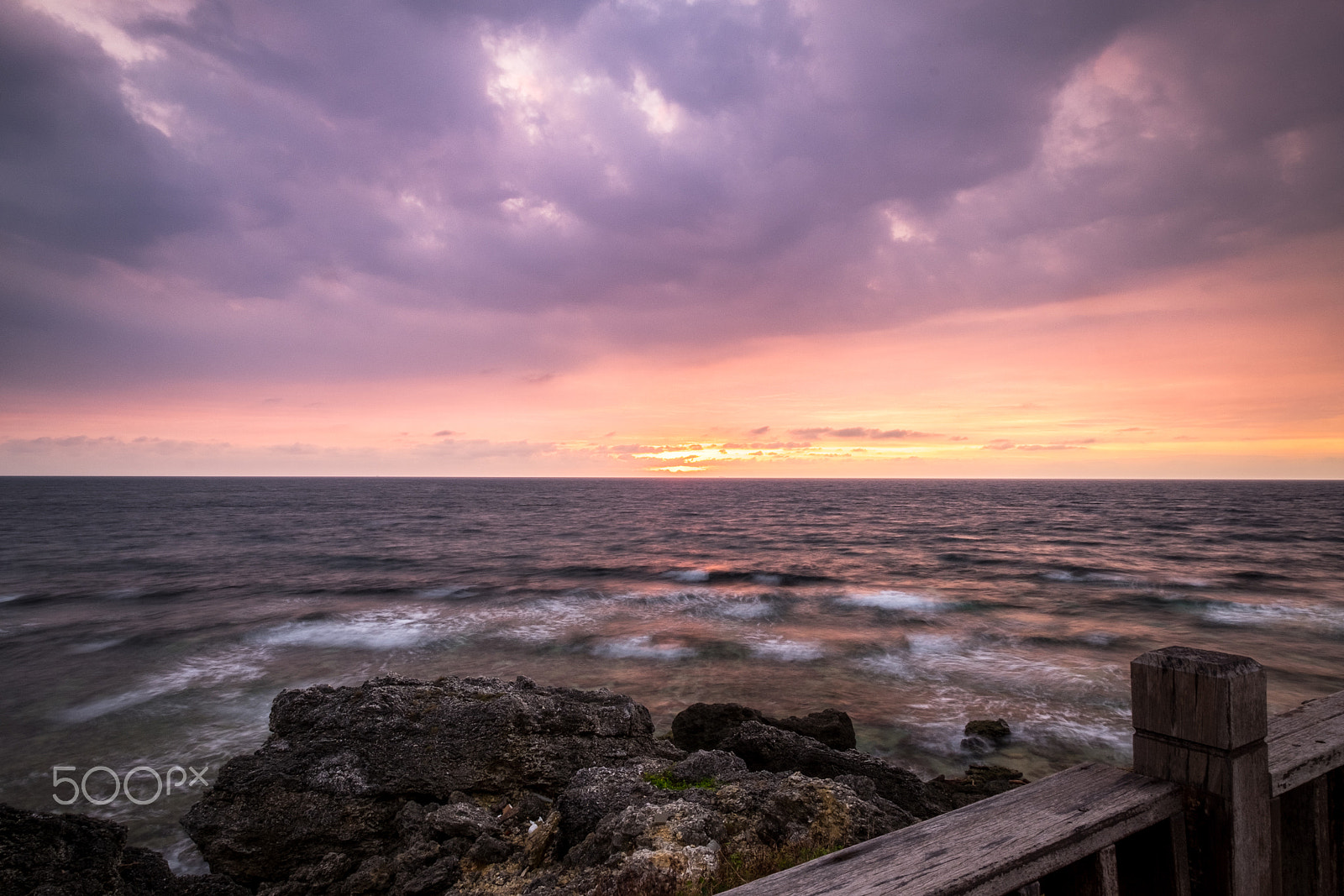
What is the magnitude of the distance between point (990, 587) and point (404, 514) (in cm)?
6277

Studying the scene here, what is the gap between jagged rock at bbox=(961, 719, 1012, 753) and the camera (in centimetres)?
1033

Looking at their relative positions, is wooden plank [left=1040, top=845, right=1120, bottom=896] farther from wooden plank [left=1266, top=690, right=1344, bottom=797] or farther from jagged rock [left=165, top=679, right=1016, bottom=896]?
jagged rock [left=165, top=679, right=1016, bottom=896]

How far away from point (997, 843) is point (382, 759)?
686cm

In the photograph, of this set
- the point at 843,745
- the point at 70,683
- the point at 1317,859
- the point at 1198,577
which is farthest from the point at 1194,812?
the point at 1198,577

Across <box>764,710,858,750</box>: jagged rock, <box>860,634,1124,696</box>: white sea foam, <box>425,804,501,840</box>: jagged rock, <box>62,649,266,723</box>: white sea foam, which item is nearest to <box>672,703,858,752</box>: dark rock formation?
<box>764,710,858,750</box>: jagged rock

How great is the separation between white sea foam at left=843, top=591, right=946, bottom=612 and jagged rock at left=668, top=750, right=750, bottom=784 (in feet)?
54.3

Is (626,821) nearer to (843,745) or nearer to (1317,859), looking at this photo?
(1317,859)

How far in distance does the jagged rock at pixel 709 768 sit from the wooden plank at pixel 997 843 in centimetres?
472

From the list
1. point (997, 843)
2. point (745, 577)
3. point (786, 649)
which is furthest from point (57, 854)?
point (745, 577)

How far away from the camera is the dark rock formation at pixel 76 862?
4.55m

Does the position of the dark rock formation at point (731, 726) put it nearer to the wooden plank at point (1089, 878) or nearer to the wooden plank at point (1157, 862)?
the wooden plank at point (1157, 862)

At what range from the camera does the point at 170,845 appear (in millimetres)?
7523

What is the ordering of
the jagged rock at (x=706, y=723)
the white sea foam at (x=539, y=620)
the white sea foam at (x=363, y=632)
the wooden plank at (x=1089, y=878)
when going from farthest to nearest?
the white sea foam at (x=539, y=620) → the white sea foam at (x=363, y=632) → the jagged rock at (x=706, y=723) → the wooden plank at (x=1089, y=878)

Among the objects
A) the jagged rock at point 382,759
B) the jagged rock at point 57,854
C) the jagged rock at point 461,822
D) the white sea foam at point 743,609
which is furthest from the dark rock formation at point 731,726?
the white sea foam at point 743,609
